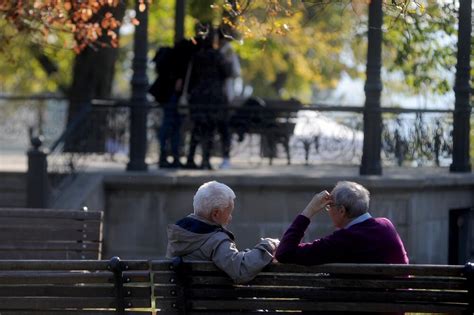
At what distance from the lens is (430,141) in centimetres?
1541

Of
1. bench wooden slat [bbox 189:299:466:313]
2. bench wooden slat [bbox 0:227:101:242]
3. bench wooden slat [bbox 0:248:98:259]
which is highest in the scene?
bench wooden slat [bbox 0:227:101:242]

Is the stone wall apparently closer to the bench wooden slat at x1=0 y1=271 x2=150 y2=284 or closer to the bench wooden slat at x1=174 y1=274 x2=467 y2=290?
the bench wooden slat at x1=0 y1=271 x2=150 y2=284

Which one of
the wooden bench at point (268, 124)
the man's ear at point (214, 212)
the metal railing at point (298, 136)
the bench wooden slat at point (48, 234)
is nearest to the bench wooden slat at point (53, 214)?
the bench wooden slat at point (48, 234)

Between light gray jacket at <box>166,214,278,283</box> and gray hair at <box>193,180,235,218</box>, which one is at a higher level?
gray hair at <box>193,180,235,218</box>

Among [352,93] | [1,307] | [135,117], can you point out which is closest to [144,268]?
[1,307]

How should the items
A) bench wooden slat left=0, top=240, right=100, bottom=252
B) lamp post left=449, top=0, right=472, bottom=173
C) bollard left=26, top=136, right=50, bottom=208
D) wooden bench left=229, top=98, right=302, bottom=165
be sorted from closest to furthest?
bench wooden slat left=0, top=240, right=100, bottom=252, bollard left=26, top=136, right=50, bottom=208, lamp post left=449, top=0, right=472, bottom=173, wooden bench left=229, top=98, right=302, bottom=165

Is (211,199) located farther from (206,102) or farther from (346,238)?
(206,102)

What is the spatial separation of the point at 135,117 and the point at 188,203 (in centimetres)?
154

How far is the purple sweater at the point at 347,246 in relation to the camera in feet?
21.5

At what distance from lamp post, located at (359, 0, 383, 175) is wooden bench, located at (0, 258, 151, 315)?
7.76 m

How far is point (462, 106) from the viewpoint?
14.8 metres

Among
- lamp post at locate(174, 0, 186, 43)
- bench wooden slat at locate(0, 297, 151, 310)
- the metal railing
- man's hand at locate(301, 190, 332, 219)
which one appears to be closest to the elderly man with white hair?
man's hand at locate(301, 190, 332, 219)

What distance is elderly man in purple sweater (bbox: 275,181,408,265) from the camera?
655cm

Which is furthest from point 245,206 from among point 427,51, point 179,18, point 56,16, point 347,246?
point 347,246
